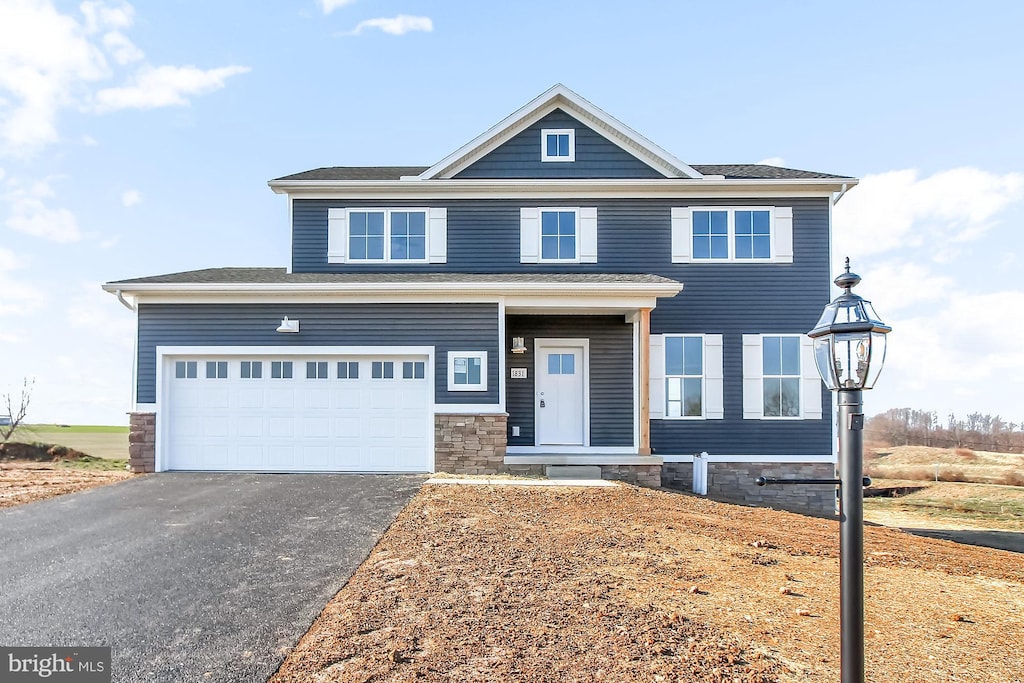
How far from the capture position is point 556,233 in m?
12.9

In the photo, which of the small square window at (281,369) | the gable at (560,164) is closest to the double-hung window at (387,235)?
the gable at (560,164)

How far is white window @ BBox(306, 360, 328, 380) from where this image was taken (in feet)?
37.4

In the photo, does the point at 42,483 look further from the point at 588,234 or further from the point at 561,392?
the point at 588,234

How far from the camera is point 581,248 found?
1280 cm

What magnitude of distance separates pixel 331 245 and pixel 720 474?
896 centimetres

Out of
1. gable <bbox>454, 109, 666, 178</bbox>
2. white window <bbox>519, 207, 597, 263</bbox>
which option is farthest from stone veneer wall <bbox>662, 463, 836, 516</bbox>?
gable <bbox>454, 109, 666, 178</bbox>

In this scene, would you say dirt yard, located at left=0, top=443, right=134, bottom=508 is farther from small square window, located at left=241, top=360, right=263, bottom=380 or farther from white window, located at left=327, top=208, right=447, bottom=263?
white window, located at left=327, top=208, right=447, bottom=263

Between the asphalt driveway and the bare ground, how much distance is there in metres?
0.47

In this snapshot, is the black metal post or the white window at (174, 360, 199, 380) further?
the white window at (174, 360, 199, 380)

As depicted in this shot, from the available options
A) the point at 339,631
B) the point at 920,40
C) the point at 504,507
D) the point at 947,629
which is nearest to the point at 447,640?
the point at 339,631

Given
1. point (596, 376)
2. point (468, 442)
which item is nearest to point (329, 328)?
point (468, 442)

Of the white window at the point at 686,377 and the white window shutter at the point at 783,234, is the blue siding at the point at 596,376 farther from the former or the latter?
the white window shutter at the point at 783,234

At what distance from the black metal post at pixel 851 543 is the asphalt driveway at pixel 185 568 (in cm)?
305

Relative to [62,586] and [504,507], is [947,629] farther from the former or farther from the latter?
[62,586]
